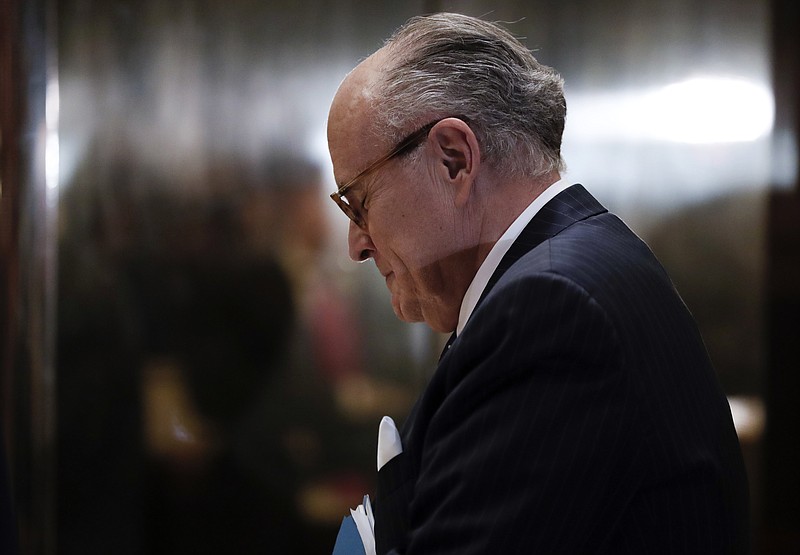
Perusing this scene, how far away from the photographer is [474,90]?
3.21 feet

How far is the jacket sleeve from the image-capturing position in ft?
2.43

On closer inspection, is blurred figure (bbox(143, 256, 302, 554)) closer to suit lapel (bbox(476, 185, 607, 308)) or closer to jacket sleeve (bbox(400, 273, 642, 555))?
suit lapel (bbox(476, 185, 607, 308))

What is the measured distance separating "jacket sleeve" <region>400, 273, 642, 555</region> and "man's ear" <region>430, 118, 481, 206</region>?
23cm

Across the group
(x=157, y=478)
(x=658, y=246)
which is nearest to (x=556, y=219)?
(x=658, y=246)

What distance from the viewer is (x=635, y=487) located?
76 centimetres

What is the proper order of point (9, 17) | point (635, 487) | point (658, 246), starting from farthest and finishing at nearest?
point (658, 246)
point (9, 17)
point (635, 487)

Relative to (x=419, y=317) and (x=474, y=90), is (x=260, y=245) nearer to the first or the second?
(x=419, y=317)

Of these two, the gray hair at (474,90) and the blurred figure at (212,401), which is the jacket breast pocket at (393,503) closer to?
the gray hair at (474,90)

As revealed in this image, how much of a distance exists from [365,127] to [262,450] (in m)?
1.78

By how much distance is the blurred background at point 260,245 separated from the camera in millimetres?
2578

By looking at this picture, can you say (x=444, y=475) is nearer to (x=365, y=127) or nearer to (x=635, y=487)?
(x=635, y=487)

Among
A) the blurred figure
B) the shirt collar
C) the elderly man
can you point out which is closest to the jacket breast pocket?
the elderly man

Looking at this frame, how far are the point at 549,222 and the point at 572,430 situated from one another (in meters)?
0.27

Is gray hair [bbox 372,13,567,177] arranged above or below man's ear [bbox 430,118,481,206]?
above
